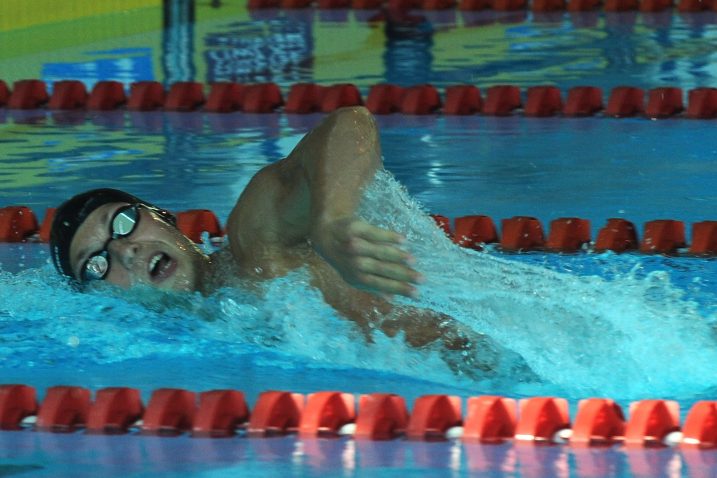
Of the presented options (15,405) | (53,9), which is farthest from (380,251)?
(53,9)

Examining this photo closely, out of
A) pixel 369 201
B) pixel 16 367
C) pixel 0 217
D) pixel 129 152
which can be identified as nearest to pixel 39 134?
pixel 129 152

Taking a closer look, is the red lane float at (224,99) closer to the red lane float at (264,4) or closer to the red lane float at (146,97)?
the red lane float at (146,97)

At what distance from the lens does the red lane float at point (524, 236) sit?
204 inches

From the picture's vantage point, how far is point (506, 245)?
5.19 m

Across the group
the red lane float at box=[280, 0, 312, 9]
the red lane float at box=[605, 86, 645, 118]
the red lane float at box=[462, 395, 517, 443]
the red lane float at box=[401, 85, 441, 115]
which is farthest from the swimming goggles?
the red lane float at box=[280, 0, 312, 9]

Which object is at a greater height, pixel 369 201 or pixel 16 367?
pixel 369 201

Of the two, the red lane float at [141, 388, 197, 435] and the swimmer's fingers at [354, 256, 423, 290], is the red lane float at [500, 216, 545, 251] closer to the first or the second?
the red lane float at [141, 388, 197, 435]

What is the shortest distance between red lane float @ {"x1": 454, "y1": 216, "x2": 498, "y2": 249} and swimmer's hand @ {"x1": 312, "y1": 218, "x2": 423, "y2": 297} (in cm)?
237

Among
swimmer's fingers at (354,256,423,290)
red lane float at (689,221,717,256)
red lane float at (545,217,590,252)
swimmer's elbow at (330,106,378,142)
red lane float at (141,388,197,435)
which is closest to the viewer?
swimmer's fingers at (354,256,423,290)

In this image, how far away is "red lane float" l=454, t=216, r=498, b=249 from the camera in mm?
5195

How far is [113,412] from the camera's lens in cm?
344

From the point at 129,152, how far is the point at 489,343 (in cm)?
321

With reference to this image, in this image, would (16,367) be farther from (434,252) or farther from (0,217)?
(0,217)

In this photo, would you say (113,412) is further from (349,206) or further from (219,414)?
(349,206)
